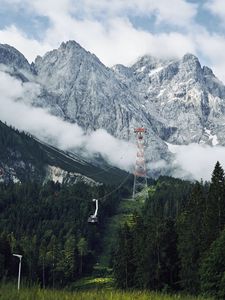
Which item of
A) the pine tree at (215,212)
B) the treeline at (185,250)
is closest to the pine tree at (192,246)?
the treeline at (185,250)

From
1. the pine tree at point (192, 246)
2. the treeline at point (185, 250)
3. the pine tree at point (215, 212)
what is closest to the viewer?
the treeline at point (185, 250)

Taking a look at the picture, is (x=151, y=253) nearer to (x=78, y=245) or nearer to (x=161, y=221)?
(x=161, y=221)

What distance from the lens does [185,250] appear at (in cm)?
9781

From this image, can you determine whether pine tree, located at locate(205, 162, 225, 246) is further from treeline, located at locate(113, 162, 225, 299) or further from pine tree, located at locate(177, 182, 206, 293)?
pine tree, located at locate(177, 182, 206, 293)

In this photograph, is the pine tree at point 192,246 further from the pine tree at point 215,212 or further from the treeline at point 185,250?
the pine tree at point 215,212

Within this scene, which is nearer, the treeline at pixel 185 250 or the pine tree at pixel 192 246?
the treeline at pixel 185 250

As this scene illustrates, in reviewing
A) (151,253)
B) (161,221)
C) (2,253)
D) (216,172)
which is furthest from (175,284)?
(2,253)

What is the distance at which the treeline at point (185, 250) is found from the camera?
79688mm

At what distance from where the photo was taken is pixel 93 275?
17462 cm

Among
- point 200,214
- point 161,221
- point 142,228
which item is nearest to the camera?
point 200,214

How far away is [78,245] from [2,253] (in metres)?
66.4

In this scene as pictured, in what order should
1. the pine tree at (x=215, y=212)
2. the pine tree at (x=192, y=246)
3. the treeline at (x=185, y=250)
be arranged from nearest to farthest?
the treeline at (x=185, y=250) → the pine tree at (x=215, y=212) → the pine tree at (x=192, y=246)

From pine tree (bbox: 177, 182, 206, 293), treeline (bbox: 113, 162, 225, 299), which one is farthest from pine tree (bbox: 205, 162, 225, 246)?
pine tree (bbox: 177, 182, 206, 293)

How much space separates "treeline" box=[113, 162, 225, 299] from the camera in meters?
79.7
